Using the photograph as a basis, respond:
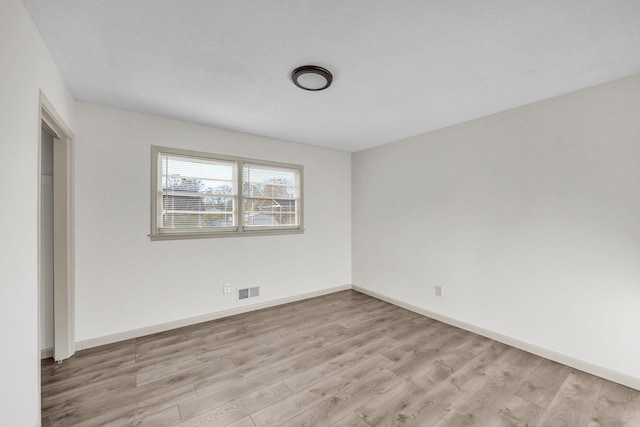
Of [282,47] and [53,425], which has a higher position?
[282,47]

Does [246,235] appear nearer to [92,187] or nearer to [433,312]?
[92,187]

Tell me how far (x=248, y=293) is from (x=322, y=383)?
1850 millimetres

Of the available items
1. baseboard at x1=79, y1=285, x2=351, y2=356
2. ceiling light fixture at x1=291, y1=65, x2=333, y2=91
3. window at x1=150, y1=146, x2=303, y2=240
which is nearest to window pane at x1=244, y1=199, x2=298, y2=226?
window at x1=150, y1=146, x2=303, y2=240

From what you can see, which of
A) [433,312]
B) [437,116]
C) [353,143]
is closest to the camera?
[437,116]

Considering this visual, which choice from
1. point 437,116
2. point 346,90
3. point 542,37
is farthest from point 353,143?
point 542,37

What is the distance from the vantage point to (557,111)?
2512mm

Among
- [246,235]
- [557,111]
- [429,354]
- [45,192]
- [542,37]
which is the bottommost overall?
[429,354]

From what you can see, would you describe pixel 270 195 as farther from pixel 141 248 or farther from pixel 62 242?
pixel 62 242

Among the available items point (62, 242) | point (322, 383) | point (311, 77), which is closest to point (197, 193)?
point (62, 242)

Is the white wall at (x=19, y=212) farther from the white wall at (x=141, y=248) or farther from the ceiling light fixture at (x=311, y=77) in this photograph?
the ceiling light fixture at (x=311, y=77)

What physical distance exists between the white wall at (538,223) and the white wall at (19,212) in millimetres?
3782

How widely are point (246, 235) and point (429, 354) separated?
2.60 meters

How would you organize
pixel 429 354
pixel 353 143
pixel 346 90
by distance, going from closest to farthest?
1. pixel 346 90
2. pixel 429 354
3. pixel 353 143

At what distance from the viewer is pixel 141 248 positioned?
2969mm
